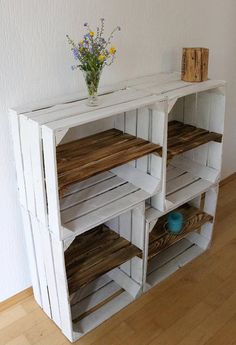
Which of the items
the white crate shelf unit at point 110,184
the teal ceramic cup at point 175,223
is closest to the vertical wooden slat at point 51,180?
the white crate shelf unit at point 110,184

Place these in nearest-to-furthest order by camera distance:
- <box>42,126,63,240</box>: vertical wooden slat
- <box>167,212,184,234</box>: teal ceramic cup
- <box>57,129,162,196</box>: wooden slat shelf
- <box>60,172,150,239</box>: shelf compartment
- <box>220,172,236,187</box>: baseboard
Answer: <box>42,126,63,240</box>: vertical wooden slat → <box>57,129,162,196</box>: wooden slat shelf → <box>60,172,150,239</box>: shelf compartment → <box>167,212,184,234</box>: teal ceramic cup → <box>220,172,236,187</box>: baseboard

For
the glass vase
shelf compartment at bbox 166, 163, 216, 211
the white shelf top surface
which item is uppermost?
the glass vase

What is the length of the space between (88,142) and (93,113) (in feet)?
1.05

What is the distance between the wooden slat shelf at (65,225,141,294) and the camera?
6.06 ft

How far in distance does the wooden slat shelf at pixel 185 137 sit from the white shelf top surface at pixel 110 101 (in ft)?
0.90

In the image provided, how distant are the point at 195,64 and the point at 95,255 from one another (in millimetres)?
1071

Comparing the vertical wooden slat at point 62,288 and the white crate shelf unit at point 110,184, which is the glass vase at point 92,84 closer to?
the white crate shelf unit at point 110,184

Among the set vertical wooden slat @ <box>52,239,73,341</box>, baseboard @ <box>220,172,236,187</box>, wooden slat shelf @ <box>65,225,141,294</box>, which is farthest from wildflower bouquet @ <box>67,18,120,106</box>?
baseboard @ <box>220,172,236,187</box>

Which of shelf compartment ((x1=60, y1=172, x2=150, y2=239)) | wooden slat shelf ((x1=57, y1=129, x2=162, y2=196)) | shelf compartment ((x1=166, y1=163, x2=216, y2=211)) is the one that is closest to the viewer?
wooden slat shelf ((x1=57, y1=129, x2=162, y2=196))

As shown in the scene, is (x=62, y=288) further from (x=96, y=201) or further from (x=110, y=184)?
(x=110, y=184)

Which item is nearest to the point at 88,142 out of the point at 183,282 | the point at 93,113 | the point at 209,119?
the point at 93,113

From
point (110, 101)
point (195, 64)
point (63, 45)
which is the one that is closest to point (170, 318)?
point (110, 101)

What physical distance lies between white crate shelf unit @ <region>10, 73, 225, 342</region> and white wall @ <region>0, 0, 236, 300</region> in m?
0.09

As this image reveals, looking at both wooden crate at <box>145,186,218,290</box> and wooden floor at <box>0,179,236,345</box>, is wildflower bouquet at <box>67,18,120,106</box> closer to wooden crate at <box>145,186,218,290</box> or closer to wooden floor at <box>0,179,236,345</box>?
wooden crate at <box>145,186,218,290</box>
